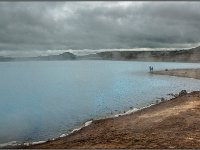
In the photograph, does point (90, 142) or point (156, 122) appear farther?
point (156, 122)

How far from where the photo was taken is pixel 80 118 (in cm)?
3234

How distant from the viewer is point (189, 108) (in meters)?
26.1

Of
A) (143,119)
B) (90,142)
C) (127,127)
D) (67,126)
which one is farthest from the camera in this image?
(67,126)

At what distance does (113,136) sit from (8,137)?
10904 mm

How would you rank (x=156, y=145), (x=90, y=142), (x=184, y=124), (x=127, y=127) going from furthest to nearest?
(x=127, y=127) → (x=184, y=124) → (x=90, y=142) → (x=156, y=145)

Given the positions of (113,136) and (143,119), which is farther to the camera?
(143,119)

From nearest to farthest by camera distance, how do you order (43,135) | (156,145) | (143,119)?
(156,145)
(143,119)
(43,135)

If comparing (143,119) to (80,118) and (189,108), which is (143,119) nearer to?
(189,108)

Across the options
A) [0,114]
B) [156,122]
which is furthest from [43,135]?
[0,114]

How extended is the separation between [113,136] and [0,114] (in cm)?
2574

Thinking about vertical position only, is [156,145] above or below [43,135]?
above

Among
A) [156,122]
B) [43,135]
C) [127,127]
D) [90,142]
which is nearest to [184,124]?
[156,122]

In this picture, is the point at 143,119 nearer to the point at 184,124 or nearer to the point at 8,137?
the point at 184,124

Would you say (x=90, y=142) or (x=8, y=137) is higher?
(x=90, y=142)
